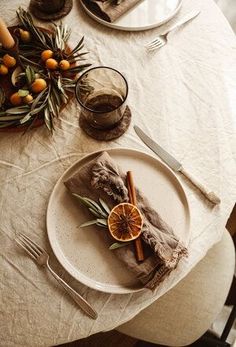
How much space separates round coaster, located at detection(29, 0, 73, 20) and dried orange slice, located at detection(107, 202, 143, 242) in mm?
521

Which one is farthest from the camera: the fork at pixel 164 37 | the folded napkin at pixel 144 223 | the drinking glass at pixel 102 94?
the fork at pixel 164 37

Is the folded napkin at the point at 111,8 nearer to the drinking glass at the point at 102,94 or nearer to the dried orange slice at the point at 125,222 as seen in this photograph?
the drinking glass at the point at 102,94

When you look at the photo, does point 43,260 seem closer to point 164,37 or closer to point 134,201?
point 134,201

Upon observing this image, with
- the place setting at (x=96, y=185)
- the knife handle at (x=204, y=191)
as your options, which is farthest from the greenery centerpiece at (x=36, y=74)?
the knife handle at (x=204, y=191)

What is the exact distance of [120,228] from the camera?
0.68 metres

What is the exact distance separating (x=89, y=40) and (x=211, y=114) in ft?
1.12

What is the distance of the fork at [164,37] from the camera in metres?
0.86

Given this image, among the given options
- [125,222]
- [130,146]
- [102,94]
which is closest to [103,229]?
[125,222]

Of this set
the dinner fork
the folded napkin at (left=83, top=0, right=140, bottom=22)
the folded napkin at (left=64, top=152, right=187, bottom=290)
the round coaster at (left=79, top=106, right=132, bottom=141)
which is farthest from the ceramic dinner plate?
the dinner fork

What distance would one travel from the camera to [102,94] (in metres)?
0.80

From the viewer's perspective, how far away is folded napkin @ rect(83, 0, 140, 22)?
2.88 ft

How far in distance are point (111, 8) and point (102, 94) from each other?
24cm

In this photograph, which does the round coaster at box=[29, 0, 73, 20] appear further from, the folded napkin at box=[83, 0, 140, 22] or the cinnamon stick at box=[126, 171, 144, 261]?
the cinnamon stick at box=[126, 171, 144, 261]

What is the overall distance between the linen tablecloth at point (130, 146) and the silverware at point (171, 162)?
1cm
